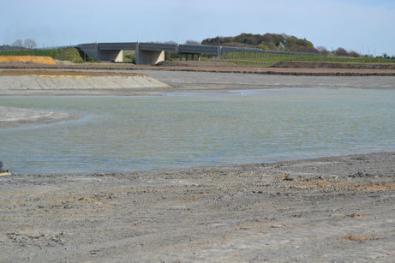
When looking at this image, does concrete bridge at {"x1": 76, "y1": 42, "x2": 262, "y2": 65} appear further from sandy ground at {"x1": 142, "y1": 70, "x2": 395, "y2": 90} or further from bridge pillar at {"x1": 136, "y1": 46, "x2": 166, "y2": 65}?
sandy ground at {"x1": 142, "y1": 70, "x2": 395, "y2": 90}

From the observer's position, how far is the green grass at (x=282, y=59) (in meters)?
122

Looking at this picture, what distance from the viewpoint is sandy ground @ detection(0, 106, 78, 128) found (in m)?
28.0

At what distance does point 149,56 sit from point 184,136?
432ft

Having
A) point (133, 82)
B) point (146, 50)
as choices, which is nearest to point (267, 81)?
point (133, 82)

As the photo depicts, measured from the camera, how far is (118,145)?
21562 millimetres

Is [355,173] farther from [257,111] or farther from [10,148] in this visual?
[257,111]

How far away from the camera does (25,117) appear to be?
29.4 metres

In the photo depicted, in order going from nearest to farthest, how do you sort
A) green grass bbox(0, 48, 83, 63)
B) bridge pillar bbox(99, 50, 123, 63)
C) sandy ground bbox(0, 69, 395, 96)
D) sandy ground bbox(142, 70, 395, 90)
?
sandy ground bbox(0, 69, 395, 96) → sandy ground bbox(142, 70, 395, 90) → green grass bbox(0, 48, 83, 63) → bridge pillar bbox(99, 50, 123, 63)

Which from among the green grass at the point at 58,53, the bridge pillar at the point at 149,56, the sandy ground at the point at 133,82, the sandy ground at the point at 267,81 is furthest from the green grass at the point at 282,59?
the sandy ground at the point at 133,82

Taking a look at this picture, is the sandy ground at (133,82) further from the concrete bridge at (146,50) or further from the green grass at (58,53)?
the green grass at (58,53)

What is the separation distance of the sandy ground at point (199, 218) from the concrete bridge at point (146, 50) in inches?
5075

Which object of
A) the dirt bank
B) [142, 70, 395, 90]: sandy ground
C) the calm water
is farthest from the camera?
[142, 70, 395, 90]: sandy ground

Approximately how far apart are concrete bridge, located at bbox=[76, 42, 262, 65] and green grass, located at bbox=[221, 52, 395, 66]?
3.01 m

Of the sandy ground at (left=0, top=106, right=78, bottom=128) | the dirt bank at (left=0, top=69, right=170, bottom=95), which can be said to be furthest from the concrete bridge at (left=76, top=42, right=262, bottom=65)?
the sandy ground at (left=0, top=106, right=78, bottom=128)
